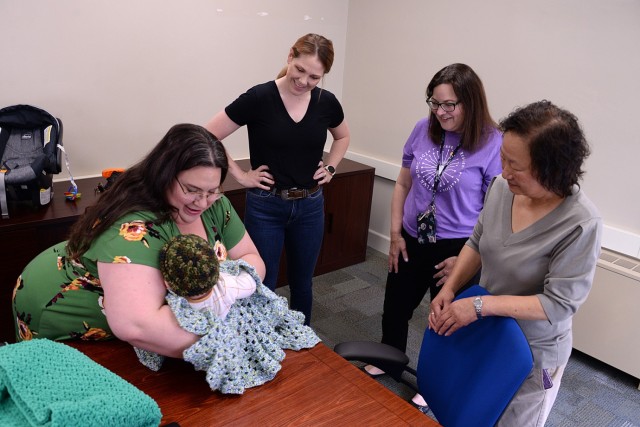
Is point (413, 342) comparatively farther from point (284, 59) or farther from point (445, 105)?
point (284, 59)

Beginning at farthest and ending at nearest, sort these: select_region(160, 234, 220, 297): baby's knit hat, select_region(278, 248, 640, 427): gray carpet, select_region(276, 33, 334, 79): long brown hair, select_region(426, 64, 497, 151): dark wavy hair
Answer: select_region(278, 248, 640, 427): gray carpet < select_region(276, 33, 334, 79): long brown hair < select_region(426, 64, 497, 151): dark wavy hair < select_region(160, 234, 220, 297): baby's knit hat

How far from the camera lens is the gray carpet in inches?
87.7

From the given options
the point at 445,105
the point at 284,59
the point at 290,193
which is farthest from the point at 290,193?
the point at 284,59

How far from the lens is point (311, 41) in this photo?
186 centimetres

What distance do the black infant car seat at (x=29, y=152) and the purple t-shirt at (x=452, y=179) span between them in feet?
5.40

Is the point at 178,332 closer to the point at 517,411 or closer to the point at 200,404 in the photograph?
the point at 200,404

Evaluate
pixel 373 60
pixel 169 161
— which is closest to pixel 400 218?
pixel 169 161

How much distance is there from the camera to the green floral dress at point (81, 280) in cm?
109

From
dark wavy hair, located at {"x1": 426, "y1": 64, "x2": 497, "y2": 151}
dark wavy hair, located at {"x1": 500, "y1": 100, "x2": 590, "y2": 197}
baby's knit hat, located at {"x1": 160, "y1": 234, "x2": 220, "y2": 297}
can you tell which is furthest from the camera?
dark wavy hair, located at {"x1": 426, "y1": 64, "x2": 497, "y2": 151}

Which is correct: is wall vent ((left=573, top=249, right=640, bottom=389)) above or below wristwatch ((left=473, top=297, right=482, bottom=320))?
below

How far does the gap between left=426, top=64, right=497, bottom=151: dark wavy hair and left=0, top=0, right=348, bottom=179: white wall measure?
1.65 m

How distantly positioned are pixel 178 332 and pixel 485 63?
2556 mm

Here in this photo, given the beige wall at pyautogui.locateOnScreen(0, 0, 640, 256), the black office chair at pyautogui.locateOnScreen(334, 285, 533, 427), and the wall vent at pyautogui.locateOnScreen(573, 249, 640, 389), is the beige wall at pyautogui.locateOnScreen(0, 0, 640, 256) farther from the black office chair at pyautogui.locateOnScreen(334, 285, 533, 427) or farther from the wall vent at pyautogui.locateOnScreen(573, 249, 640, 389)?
the black office chair at pyautogui.locateOnScreen(334, 285, 533, 427)

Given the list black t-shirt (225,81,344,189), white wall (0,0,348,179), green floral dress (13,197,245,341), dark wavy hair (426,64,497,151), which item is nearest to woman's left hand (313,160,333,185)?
black t-shirt (225,81,344,189)
